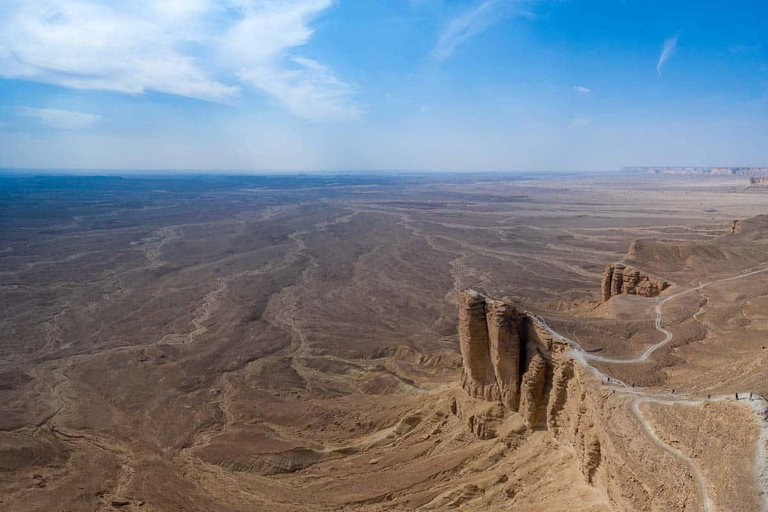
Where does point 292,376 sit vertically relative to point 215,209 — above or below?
below

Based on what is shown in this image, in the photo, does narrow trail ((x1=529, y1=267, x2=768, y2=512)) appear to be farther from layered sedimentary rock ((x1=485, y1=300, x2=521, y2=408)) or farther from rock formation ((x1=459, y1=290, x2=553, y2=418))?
layered sedimentary rock ((x1=485, y1=300, x2=521, y2=408))

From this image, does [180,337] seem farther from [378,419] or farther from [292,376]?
[378,419]

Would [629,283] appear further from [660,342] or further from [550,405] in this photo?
[550,405]

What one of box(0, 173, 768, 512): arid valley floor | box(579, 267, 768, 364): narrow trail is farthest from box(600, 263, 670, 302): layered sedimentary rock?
box(579, 267, 768, 364): narrow trail

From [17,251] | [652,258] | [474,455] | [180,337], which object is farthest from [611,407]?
[17,251]

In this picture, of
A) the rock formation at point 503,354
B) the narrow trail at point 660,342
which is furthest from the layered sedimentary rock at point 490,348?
the narrow trail at point 660,342

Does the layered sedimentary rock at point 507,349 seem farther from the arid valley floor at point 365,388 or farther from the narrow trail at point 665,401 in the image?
the narrow trail at point 665,401
